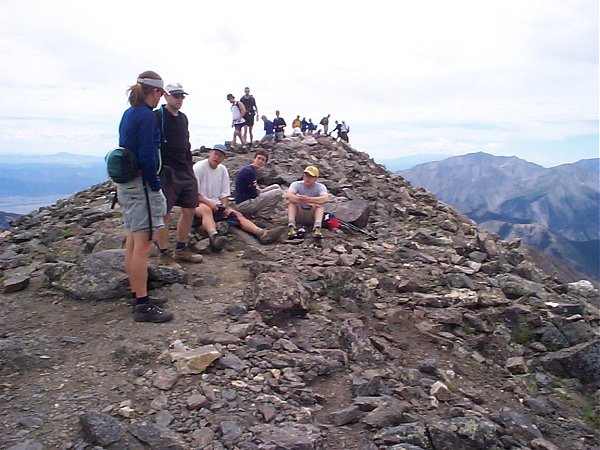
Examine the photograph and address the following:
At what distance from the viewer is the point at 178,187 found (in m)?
8.23

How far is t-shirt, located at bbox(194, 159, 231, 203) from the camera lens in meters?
10.4

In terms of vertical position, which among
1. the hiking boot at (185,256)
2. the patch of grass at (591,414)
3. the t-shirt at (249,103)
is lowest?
the patch of grass at (591,414)

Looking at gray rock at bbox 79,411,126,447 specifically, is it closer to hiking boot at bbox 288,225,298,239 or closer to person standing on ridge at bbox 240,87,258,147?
hiking boot at bbox 288,225,298,239

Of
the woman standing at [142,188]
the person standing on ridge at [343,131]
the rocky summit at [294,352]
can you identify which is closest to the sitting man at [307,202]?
the rocky summit at [294,352]

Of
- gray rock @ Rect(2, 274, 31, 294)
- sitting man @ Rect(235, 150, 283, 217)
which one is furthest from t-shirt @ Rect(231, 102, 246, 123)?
gray rock @ Rect(2, 274, 31, 294)

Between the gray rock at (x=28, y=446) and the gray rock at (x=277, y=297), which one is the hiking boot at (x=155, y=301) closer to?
the gray rock at (x=277, y=297)

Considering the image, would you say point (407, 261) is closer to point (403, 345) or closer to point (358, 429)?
point (403, 345)

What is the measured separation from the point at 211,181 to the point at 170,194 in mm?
2426

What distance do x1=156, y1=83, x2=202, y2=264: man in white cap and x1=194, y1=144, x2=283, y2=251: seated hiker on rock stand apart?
1.08 m

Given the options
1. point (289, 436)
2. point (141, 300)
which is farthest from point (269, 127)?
point (289, 436)

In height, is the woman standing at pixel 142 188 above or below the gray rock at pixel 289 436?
above

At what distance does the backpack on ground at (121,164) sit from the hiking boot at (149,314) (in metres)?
1.74

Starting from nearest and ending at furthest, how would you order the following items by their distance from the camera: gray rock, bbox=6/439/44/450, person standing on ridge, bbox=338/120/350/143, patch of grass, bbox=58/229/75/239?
1. gray rock, bbox=6/439/44/450
2. patch of grass, bbox=58/229/75/239
3. person standing on ridge, bbox=338/120/350/143

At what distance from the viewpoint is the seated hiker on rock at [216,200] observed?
33.0ft
